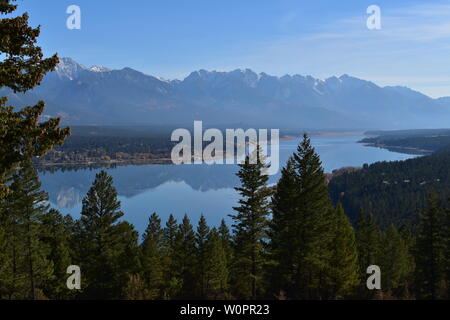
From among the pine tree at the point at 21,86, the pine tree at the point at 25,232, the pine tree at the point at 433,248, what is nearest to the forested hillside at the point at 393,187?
→ the pine tree at the point at 433,248

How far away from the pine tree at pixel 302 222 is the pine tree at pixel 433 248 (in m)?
10.5

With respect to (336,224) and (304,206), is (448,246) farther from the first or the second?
(304,206)

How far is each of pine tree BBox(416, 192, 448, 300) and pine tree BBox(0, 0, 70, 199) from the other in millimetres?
27774

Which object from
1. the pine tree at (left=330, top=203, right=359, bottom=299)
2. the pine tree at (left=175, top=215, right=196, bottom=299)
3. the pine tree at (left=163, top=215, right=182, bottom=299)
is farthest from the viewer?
the pine tree at (left=175, top=215, right=196, bottom=299)

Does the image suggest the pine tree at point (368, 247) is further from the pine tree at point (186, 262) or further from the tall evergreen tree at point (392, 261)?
the pine tree at point (186, 262)

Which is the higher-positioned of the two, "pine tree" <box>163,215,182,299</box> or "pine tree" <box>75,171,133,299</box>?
"pine tree" <box>75,171,133,299</box>

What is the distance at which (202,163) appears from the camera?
198 metres

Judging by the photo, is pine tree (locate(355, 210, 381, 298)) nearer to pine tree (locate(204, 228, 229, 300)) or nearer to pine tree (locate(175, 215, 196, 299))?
pine tree (locate(204, 228, 229, 300))

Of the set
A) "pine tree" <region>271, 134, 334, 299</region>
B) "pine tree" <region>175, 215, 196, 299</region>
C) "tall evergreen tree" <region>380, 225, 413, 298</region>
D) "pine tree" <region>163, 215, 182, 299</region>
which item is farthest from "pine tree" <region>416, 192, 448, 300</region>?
"pine tree" <region>163, 215, 182, 299</region>

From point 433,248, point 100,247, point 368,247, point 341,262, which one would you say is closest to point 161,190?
point 100,247

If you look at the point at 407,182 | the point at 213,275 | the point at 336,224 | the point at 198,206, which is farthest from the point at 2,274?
the point at 407,182

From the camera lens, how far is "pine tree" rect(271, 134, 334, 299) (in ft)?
75.4

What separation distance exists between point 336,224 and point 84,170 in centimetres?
17227

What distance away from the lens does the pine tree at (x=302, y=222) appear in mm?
22969
